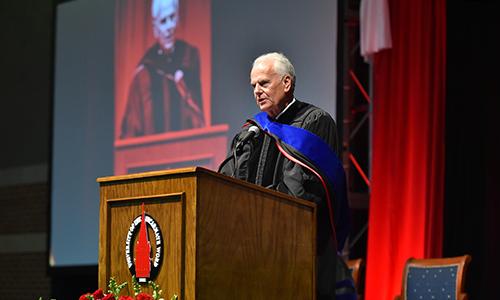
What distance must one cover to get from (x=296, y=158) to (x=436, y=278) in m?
2.07

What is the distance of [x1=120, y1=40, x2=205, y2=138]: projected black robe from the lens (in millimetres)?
6641

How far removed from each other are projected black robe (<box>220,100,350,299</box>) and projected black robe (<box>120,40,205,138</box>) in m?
3.11

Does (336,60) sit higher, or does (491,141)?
(336,60)

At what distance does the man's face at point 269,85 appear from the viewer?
337 centimetres

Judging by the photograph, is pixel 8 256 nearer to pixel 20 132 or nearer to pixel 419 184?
pixel 20 132

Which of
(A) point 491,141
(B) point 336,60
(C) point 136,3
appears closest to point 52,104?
(C) point 136,3

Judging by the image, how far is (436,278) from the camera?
4988 mm

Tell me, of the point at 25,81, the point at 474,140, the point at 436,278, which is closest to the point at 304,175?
the point at 436,278

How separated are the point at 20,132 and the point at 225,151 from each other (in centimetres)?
434

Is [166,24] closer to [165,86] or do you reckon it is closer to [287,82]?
[165,86]

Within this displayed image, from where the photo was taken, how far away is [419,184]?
6051mm

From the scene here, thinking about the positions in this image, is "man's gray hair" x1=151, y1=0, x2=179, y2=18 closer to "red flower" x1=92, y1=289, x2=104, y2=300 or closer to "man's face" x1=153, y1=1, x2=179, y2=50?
"man's face" x1=153, y1=1, x2=179, y2=50

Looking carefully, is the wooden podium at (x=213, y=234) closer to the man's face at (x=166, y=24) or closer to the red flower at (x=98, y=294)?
the red flower at (x=98, y=294)

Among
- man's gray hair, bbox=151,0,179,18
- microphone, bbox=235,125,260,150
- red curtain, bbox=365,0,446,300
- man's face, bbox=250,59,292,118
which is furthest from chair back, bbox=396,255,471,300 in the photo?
man's gray hair, bbox=151,0,179,18
